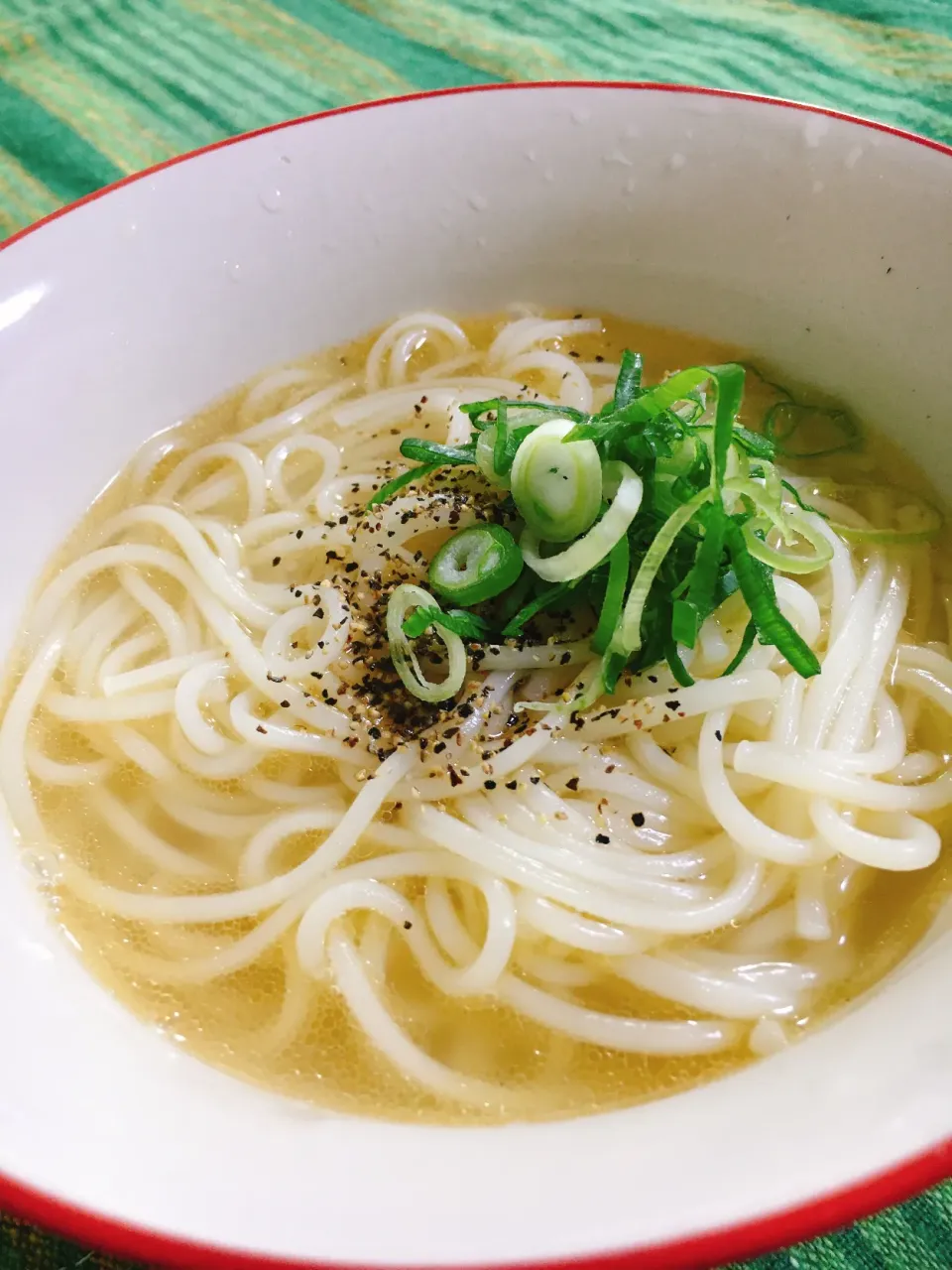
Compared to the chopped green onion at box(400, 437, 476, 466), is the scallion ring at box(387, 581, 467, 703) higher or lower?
lower

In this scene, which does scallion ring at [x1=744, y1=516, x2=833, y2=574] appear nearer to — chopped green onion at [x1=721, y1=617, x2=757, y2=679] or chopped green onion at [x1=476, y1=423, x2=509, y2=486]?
chopped green onion at [x1=721, y1=617, x2=757, y2=679]

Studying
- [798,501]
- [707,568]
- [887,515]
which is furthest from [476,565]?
[887,515]

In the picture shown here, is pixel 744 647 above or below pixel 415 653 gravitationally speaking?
above

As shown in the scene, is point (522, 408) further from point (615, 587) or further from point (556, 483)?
point (615, 587)

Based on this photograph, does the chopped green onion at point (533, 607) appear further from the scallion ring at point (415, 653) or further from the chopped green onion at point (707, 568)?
the chopped green onion at point (707, 568)

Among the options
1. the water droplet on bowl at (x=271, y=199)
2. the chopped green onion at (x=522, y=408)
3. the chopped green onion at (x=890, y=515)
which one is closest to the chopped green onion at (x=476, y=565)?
Answer: the chopped green onion at (x=522, y=408)

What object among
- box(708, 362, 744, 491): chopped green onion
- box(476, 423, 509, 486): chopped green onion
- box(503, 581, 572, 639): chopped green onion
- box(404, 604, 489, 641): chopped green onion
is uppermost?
box(708, 362, 744, 491): chopped green onion

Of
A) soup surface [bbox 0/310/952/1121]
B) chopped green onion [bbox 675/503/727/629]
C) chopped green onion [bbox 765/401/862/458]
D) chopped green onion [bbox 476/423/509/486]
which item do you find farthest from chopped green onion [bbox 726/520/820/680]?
chopped green onion [bbox 765/401/862/458]
